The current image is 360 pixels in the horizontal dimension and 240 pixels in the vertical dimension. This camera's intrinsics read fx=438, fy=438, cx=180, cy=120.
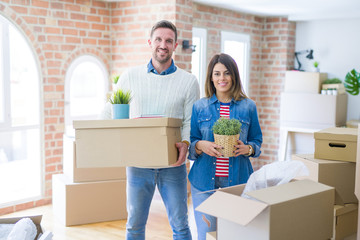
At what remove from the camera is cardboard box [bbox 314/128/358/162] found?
2.40 meters

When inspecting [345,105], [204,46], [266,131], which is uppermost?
[204,46]

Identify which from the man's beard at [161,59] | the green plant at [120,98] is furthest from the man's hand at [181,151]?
the man's beard at [161,59]

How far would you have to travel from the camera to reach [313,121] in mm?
5828

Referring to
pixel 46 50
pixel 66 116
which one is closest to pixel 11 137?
pixel 66 116

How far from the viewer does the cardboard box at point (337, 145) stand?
2.40 metres

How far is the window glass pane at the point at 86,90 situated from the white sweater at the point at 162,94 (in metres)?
2.57

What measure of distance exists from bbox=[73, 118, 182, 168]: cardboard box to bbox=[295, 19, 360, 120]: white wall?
468 cm

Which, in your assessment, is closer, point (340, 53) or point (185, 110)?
point (185, 110)

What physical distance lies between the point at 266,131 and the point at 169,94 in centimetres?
430

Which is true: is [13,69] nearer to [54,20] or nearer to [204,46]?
[54,20]

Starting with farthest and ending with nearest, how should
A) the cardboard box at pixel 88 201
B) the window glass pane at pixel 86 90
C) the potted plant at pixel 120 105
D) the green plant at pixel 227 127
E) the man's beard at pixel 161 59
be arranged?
the window glass pane at pixel 86 90, the cardboard box at pixel 88 201, the man's beard at pixel 161 59, the potted plant at pixel 120 105, the green plant at pixel 227 127

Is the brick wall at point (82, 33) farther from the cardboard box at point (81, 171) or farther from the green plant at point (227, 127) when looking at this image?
the green plant at point (227, 127)

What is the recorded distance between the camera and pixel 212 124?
2.27 meters

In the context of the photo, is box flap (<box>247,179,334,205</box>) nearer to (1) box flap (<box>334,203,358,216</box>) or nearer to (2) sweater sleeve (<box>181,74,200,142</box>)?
(1) box flap (<box>334,203,358,216</box>)
